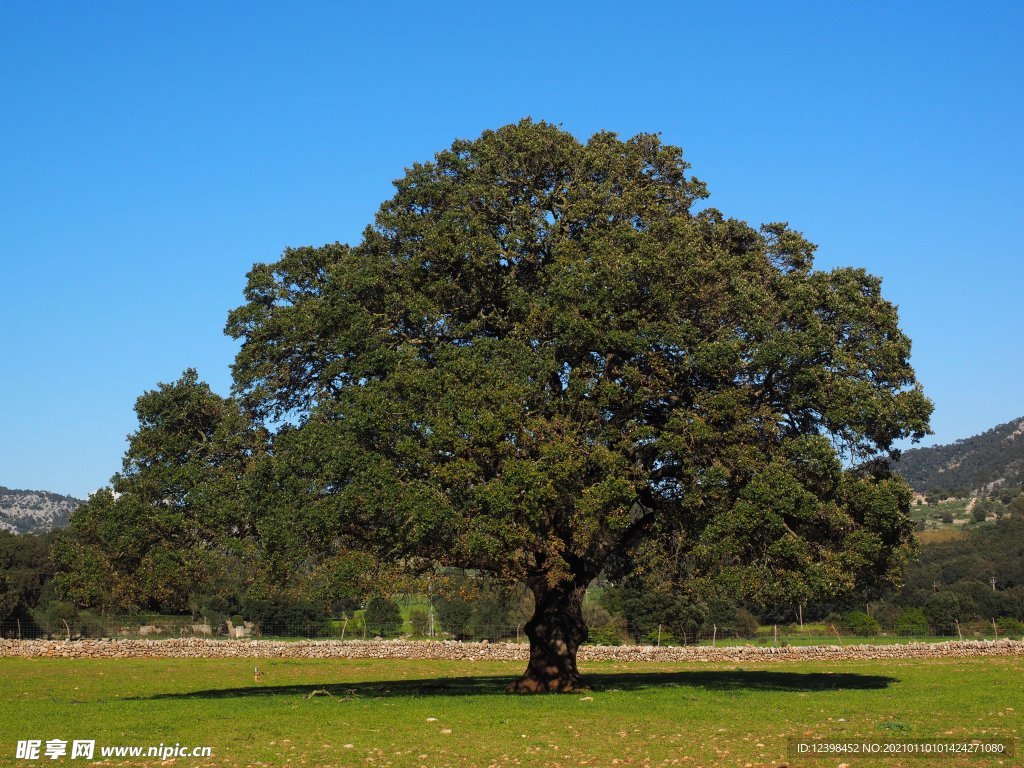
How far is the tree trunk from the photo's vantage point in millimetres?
27719

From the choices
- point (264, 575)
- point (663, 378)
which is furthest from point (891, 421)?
point (264, 575)

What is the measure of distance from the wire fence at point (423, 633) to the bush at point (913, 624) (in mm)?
126

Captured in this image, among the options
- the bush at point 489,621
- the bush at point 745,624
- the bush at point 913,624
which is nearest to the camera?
the bush at point 489,621

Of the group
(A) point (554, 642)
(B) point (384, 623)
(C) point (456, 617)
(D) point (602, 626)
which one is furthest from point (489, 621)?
(A) point (554, 642)

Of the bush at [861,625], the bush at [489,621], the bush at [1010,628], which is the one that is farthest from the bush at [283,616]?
the bush at [1010,628]

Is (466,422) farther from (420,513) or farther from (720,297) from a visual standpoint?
(720,297)

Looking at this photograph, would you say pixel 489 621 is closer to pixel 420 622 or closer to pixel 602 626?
pixel 420 622

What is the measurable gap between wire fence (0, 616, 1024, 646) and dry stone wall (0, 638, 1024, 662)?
19.9ft

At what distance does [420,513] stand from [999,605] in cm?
7575

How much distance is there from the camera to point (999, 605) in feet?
273

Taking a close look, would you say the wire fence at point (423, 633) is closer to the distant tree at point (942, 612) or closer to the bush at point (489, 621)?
the bush at point (489, 621)

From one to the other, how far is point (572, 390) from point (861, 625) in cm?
5535

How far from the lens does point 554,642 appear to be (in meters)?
27.9

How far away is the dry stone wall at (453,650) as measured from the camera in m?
51.9
